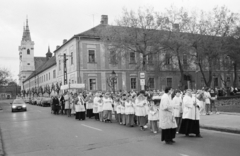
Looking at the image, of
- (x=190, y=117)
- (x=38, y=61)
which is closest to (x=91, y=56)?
(x=190, y=117)

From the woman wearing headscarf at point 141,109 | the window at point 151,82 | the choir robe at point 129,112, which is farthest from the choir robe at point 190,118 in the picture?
the window at point 151,82

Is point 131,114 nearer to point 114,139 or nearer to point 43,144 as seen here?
point 114,139

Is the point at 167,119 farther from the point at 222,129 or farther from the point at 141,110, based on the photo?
the point at 141,110

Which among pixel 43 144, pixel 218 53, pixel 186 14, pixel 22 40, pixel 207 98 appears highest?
pixel 22 40

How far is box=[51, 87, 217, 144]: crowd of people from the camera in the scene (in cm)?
931

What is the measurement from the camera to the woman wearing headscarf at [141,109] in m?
13.0

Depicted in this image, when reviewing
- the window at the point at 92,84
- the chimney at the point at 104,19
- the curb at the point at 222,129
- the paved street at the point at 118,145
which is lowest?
the paved street at the point at 118,145

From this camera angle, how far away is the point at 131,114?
1418 centimetres

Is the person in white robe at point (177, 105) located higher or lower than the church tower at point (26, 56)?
lower

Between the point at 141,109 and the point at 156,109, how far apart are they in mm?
1500

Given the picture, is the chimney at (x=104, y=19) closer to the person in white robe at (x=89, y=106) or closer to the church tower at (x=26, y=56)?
the person in white robe at (x=89, y=106)

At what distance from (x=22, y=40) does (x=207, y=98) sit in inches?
4380

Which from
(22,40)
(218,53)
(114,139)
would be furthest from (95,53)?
(22,40)

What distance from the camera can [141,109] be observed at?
1313cm
